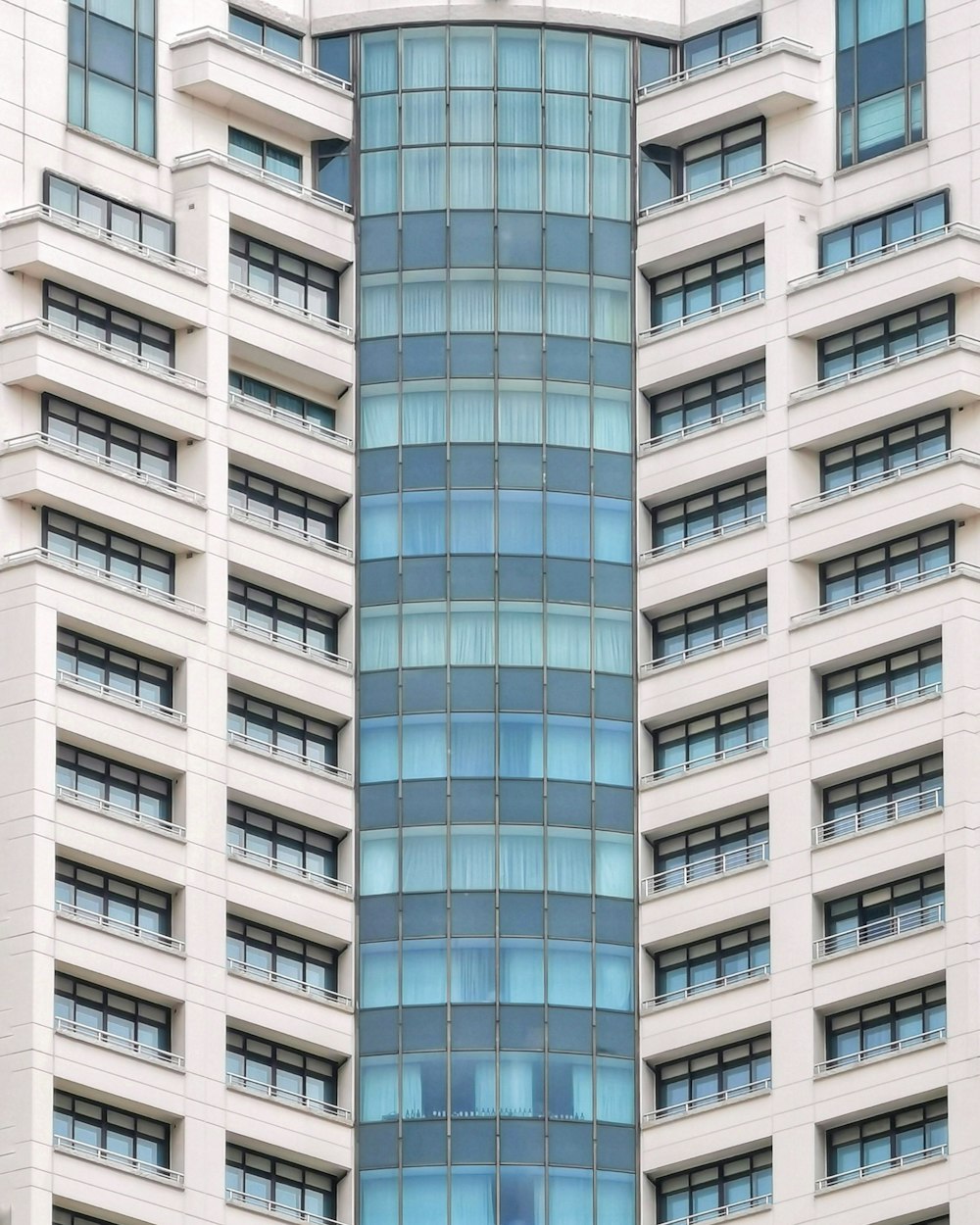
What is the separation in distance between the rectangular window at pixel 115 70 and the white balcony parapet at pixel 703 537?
18218 millimetres

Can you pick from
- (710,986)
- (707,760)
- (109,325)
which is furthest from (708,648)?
(109,325)

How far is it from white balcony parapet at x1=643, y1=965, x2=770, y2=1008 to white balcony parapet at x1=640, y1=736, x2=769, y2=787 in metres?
5.98

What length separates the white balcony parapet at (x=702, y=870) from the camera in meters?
140

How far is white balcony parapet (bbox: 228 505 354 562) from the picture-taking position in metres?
142

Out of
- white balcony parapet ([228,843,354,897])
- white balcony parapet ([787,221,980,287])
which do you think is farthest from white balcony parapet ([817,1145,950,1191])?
white balcony parapet ([787,221,980,287])

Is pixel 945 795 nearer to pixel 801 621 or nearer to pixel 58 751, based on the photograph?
pixel 801 621

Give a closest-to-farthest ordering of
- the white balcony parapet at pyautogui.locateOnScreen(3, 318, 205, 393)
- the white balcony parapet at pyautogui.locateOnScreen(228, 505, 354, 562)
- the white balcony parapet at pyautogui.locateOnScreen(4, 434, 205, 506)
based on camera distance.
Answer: the white balcony parapet at pyautogui.locateOnScreen(4, 434, 205, 506), the white balcony parapet at pyautogui.locateOnScreen(3, 318, 205, 393), the white balcony parapet at pyautogui.locateOnScreen(228, 505, 354, 562)

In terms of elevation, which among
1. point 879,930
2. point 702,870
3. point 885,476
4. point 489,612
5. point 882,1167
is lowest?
point 882,1167

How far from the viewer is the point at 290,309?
145 m

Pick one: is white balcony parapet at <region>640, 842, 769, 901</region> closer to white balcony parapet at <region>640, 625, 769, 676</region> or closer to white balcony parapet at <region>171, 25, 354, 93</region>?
white balcony parapet at <region>640, 625, 769, 676</region>

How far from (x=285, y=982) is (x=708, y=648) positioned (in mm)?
15332

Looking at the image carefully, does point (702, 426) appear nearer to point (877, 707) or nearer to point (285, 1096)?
point (877, 707)

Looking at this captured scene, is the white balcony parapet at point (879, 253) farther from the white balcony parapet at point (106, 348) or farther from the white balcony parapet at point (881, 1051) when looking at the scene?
the white balcony parapet at point (881, 1051)

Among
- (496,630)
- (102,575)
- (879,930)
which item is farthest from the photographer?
(496,630)
